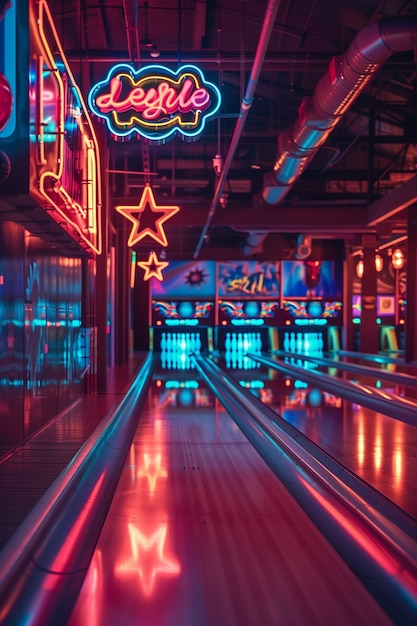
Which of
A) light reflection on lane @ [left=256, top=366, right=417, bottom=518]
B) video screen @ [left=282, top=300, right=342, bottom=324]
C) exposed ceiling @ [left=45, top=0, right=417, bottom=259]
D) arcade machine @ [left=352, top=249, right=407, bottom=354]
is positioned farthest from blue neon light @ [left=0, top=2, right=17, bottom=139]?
arcade machine @ [left=352, top=249, right=407, bottom=354]

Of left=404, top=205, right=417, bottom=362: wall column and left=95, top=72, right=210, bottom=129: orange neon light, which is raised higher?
left=95, top=72, right=210, bottom=129: orange neon light

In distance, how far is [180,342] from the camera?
845 inches

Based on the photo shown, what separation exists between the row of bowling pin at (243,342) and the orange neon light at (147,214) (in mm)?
10169

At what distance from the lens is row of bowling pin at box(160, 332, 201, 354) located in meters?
21.4

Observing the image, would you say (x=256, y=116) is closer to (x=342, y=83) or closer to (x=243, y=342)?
(x=342, y=83)

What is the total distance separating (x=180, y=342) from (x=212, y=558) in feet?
60.7

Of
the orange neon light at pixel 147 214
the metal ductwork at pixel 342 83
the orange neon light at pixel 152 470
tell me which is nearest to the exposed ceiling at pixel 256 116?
the metal ductwork at pixel 342 83

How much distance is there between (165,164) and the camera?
15.3m

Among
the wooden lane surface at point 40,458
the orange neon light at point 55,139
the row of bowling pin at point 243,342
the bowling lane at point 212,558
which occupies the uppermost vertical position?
the orange neon light at point 55,139

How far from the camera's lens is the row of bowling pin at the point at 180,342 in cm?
2136

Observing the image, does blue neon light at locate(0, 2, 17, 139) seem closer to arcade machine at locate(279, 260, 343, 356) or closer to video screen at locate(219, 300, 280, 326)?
video screen at locate(219, 300, 280, 326)

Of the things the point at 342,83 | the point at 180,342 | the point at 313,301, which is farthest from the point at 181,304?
the point at 342,83

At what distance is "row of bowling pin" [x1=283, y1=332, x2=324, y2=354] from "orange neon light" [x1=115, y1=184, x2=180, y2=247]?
1063 centimetres

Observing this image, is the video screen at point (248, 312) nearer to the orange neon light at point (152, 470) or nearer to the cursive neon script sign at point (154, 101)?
the cursive neon script sign at point (154, 101)
